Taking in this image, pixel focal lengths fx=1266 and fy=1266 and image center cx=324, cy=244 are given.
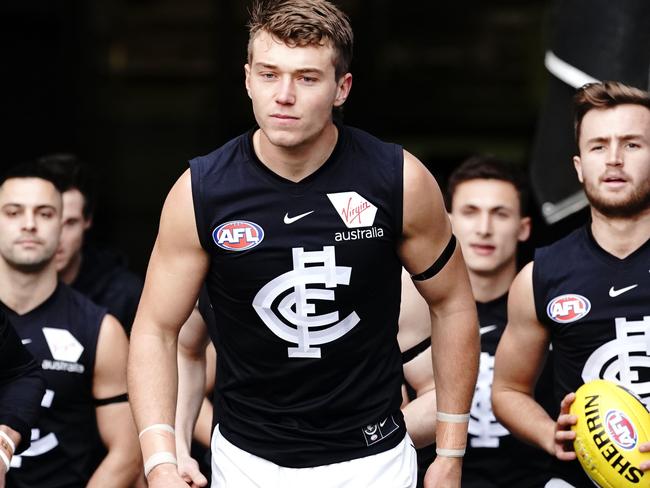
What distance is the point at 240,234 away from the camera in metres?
3.86

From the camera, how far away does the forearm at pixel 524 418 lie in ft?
15.3

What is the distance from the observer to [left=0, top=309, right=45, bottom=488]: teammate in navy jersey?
14.1ft

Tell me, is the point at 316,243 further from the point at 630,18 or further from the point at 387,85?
the point at 387,85

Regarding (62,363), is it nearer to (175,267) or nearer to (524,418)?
(175,267)

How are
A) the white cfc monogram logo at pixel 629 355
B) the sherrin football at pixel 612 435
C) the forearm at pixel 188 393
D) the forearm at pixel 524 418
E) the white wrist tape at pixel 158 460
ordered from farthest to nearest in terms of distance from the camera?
1. the forearm at pixel 188 393
2. the forearm at pixel 524 418
3. the white cfc monogram logo at pixel 629 355
4. the sherrin football at pixel 612 435
5. the white wrist tape at pixel 158 460

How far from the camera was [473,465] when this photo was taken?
5477mm

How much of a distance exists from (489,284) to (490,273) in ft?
0.20

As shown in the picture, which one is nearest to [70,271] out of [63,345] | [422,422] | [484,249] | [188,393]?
[63,345]

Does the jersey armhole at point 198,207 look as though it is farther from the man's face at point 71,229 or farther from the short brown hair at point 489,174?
the man's face at point 71,229

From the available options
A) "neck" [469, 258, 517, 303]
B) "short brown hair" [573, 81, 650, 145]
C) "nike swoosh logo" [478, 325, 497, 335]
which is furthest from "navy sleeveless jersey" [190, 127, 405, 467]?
"neck" [469, 258, 517, 303]

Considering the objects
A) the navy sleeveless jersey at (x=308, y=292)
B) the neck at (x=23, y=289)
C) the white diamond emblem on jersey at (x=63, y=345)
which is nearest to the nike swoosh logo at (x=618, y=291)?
the navy sleeveless jersey at (x=308, y=292)

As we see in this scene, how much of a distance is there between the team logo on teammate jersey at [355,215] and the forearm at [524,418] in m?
1.24

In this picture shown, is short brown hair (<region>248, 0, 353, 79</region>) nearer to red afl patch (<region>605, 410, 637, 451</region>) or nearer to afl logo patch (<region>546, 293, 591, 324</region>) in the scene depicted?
afl logo patch (<region>546, 293, 591, 324</region>)

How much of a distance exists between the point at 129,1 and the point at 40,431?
6.93m
